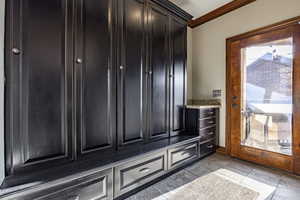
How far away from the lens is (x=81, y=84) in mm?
1486

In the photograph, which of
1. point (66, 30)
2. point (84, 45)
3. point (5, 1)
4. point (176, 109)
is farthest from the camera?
point (176, 109)

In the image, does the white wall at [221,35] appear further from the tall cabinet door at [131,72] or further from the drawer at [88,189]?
the drawer at [88,189]

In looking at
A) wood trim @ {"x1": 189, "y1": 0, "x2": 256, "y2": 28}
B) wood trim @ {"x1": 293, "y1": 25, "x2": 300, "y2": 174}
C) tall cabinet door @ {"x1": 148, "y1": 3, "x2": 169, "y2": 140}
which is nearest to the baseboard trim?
wood trim @ {"x1": 293, "y1": 25, "x2": 300, "y2": 174}

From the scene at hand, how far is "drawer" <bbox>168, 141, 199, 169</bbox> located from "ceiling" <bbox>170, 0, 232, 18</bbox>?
7.96 feet

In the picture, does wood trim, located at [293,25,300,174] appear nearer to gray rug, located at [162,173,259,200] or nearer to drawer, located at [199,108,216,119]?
gray rug, located at [162,173,259,200]

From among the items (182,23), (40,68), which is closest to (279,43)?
(182,23)

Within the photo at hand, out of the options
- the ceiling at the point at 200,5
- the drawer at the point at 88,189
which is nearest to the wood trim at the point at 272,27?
the ceiling at the point at 200,5

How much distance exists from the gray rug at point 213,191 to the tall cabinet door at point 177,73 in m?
0.80

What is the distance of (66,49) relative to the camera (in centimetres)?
140

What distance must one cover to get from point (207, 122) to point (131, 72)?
5.61 ft

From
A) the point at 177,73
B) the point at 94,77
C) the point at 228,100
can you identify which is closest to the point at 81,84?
the point at 94,77

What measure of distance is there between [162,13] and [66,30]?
1.44 m

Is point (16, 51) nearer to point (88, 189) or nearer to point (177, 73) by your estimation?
point (88, 189)

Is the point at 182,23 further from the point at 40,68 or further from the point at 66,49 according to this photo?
the point at 40,68
